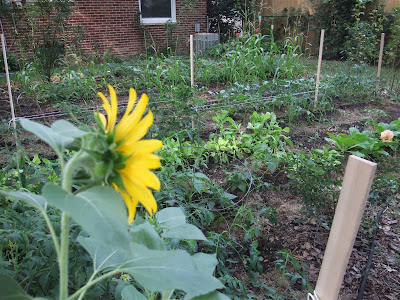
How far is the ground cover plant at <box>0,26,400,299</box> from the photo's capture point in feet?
1.74

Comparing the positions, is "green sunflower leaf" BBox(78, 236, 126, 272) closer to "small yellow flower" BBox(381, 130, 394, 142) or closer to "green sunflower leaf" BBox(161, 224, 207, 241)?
"green sunflower leaf" BBox(161, 224, 207, 241)

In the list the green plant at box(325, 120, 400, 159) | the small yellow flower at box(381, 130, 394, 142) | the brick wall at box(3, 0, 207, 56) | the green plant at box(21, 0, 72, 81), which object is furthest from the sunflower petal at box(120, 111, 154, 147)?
the brick wall at box(3, 0, 207, 56)

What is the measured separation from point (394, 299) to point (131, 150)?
2.10 metres

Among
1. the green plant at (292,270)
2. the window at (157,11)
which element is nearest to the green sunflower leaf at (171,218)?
the green plant at (292,270)

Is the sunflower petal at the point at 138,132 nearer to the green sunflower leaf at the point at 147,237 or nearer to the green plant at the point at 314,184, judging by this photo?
the green sunflower leaf at the point at 147,237

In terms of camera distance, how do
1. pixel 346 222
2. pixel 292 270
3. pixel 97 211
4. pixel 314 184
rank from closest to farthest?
1. pixel 97 211
2. pixel 346 222
3. pixel 292 270
4. pixel 314 184

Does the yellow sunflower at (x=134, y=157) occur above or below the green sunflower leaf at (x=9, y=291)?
above

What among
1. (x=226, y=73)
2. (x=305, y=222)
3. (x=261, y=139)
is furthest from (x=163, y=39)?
(x=305, y=222)

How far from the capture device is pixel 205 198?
8.12ft

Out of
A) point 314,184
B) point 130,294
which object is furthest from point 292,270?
point 130,294

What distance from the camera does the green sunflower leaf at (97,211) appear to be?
41 centimetres

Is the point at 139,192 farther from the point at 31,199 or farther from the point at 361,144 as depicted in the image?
the point at 361,144

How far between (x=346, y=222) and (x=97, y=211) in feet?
3.33

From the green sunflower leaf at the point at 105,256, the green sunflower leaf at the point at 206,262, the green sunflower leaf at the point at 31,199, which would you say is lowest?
the green sunflower leaf at the point at 206,262
